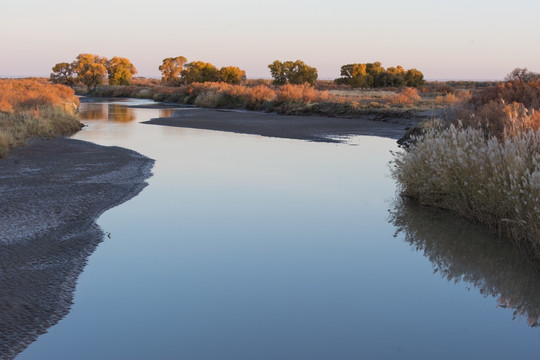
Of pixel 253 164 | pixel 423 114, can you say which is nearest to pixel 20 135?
pixel 253 164

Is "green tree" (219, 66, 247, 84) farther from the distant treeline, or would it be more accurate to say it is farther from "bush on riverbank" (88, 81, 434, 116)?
"bush on riverbank" (88, 81, 434, 116)

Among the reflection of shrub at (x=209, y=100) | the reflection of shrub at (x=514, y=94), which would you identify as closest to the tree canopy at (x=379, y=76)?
the reflection of shrub at (x=209, y=100)

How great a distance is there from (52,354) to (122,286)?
181cm

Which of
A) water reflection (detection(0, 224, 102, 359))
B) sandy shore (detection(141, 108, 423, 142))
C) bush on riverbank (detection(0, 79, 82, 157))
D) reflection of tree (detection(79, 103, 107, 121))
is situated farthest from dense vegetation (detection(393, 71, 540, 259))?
reflection of tree (detection(79, 103, 107, 121))

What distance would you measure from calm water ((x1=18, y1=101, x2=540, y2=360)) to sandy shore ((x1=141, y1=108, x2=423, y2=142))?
15.1m

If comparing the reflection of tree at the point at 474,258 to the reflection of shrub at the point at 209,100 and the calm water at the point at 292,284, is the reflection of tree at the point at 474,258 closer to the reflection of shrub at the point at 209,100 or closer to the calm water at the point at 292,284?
the calm water at the point at 292,284

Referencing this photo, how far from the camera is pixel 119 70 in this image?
10606 cm

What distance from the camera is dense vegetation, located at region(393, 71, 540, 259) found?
8.42m

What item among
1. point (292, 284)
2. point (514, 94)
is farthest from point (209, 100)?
point (292, 284)

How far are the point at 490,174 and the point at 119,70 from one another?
103 m

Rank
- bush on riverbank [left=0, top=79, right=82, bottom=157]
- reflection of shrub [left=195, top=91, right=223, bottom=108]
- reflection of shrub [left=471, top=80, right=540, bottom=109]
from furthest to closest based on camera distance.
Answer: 1. reflection of shrub [left=195, top=91, right=223, bottom=108]
2. bush on riverbank [left=0, top=79, right=82, bottom=157]
3. reflection of shrub [left=471, top=80, right=540, bottom=109]

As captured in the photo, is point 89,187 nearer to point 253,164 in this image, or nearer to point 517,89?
point 253,164

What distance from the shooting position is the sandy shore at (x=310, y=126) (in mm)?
28509

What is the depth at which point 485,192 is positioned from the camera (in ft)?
31.9
